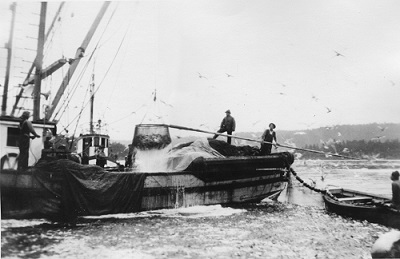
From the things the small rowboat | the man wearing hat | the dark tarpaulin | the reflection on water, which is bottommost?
the reflection on water

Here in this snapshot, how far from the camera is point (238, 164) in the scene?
37.9ft

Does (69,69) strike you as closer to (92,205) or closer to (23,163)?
(23,163)

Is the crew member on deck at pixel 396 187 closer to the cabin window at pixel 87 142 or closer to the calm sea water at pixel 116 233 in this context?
the calm sea water at pixel 116 233

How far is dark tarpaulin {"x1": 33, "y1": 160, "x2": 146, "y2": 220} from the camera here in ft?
27.5

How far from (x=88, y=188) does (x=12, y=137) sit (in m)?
2.68

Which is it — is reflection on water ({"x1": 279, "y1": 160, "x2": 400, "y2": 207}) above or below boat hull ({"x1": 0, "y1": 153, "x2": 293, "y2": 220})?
below

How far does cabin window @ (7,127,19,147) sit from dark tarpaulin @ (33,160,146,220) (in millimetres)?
1217

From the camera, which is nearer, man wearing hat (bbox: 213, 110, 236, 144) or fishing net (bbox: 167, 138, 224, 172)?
fishing net (bbox: 167, 138, 224, 172)

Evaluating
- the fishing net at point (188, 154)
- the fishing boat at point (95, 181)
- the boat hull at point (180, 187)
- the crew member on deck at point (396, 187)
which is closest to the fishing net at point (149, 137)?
the fishing net at point (188, 154)

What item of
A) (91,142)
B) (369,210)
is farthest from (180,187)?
(91,142)

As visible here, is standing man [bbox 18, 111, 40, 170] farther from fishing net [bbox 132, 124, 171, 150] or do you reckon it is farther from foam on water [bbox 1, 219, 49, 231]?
fishing net [bbox 132, 124, 171, 150]

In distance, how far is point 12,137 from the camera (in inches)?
350

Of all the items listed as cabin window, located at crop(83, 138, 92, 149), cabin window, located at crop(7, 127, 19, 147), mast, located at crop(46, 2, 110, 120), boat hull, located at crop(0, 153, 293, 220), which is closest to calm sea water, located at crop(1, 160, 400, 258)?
boat hull, located at crop(0, 153, 293, 220)

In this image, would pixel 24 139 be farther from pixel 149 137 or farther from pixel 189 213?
pixel 189 213
